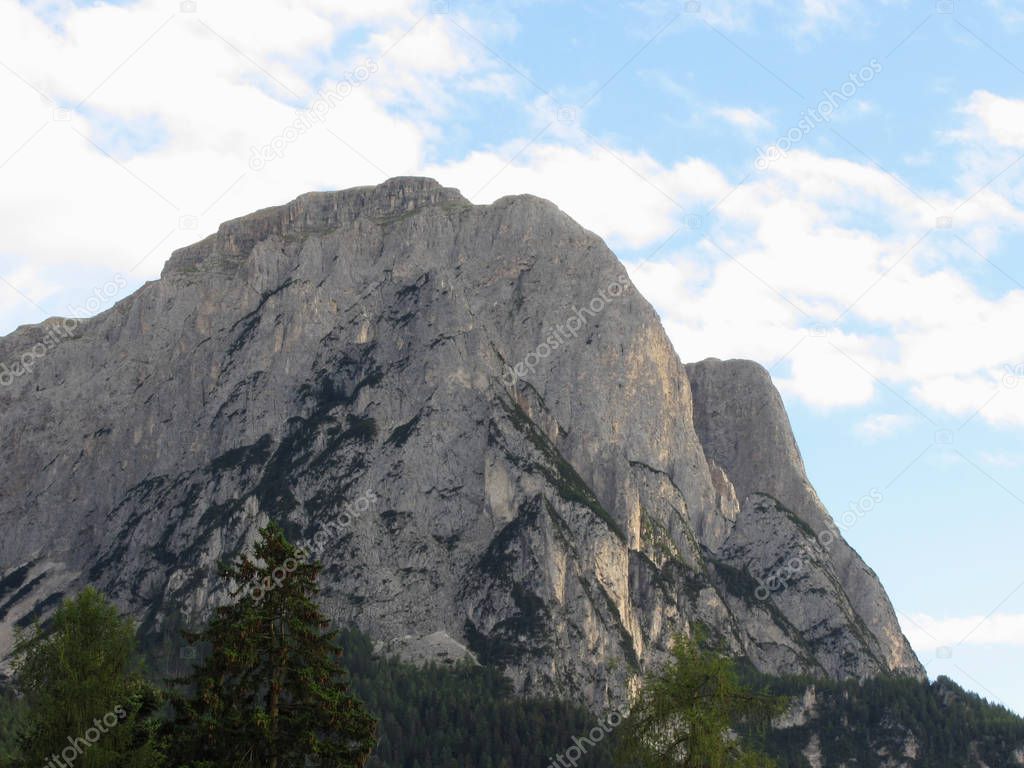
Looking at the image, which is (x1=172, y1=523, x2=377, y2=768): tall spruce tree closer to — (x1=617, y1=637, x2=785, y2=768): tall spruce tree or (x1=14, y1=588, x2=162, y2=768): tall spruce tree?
(x1=14, y1=588, x2=162, y2=768): tall spruce tree

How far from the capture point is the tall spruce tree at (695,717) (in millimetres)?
49656

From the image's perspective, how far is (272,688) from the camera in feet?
170

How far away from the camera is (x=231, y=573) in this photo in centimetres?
5328

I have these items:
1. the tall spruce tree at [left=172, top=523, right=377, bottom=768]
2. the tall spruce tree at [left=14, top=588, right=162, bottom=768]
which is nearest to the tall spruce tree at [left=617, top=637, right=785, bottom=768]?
the tall spruce tree at [left=172, top=523, right=377, bottom=768]

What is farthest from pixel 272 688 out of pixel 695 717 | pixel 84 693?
pixel 695 717

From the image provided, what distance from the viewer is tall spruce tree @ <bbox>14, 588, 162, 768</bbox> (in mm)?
51750

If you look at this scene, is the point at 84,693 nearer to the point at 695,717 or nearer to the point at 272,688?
the point at 272,688

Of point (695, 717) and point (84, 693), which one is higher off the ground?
point (695, 717)

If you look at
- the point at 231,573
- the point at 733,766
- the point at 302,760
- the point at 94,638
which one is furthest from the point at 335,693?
the point at 733,766

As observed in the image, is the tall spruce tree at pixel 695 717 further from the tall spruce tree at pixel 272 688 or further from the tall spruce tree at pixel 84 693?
the tall spruce tree at pixel 84 693

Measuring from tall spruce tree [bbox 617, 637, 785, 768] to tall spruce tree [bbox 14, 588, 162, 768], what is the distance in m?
18.3

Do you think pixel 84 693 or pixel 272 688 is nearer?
pixel 272 688

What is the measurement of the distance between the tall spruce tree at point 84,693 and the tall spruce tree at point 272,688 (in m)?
2.39

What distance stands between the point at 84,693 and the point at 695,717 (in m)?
23.7
